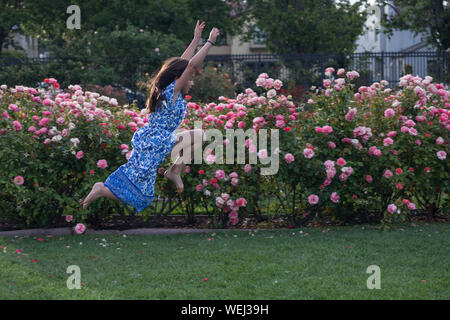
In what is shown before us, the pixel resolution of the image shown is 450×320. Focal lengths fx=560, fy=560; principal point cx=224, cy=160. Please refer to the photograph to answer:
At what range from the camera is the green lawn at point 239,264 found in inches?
168

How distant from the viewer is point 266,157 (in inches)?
253

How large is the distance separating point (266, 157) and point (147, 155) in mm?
1633

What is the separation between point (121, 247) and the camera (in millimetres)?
5816

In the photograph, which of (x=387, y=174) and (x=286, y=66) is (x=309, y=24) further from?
(x=387, y=174)

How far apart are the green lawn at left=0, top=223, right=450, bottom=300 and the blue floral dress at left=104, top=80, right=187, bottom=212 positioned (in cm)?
63

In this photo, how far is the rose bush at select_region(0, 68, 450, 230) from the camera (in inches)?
251

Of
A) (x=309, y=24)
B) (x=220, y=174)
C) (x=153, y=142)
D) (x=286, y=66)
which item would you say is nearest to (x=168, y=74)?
(x=153, y=142)

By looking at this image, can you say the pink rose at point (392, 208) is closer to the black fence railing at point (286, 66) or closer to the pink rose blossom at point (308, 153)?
the pink rose blossom at point (308, 153)

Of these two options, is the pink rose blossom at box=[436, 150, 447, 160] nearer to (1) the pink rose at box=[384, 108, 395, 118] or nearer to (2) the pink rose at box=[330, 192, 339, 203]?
(1) the pink rose at box=[384, 108, 395, 118]

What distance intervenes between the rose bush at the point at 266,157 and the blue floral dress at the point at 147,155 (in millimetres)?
921

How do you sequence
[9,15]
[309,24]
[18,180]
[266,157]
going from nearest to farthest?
[18,180], [266,157], [9,15], [309,24]

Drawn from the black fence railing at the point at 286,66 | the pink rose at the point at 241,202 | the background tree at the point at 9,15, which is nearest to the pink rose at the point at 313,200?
the pink rose at the point at 241,202

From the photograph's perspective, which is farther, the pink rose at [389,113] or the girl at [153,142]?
the pink rose at [389,113]

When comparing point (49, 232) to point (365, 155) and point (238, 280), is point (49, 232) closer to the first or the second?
point (238, 280)
